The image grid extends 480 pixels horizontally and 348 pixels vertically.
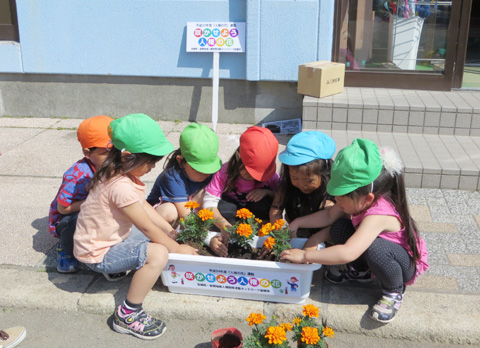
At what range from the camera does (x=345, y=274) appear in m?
2.88

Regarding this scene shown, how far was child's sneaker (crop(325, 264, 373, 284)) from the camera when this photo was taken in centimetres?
286

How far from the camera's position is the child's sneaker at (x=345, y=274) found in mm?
2861

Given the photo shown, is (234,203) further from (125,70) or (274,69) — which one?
(125,70)

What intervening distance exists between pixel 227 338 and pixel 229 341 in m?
0.02

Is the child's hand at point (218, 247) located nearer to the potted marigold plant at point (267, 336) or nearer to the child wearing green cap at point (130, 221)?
the child wearing green cap at point (130, 221)

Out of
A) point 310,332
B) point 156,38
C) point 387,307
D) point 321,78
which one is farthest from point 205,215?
point 156,38

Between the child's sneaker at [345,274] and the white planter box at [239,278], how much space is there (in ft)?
0.84

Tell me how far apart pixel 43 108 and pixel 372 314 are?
5.11 metres

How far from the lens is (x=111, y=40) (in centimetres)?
592

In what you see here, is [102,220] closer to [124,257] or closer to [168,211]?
[124,257]

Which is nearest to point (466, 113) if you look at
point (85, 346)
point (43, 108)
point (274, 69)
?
point (274, 69)

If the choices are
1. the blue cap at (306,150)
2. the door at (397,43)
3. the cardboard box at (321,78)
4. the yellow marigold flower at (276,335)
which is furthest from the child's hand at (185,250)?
the door at (397,43)

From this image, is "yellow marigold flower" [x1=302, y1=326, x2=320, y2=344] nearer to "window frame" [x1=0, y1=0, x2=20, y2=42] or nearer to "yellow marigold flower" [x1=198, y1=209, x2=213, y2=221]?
"yellow marigold flower" [x1=198, y1=209, x2=213, y2=221]

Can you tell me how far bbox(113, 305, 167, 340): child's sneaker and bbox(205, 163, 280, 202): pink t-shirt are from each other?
84 cm
